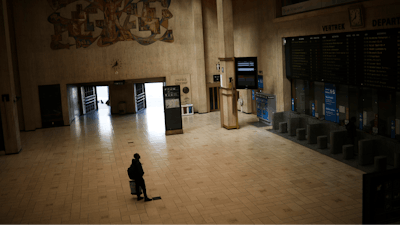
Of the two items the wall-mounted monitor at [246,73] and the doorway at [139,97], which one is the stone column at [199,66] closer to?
the doorway at [139,97]

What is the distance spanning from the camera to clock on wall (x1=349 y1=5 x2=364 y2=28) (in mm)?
10977

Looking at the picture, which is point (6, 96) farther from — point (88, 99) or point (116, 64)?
point (88, 99)

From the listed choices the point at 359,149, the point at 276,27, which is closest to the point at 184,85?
the point at 276,27

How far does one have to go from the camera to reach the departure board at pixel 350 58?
33.5 ft

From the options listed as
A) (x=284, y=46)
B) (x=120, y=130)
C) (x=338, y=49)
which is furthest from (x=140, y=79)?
(x=338, y=49)

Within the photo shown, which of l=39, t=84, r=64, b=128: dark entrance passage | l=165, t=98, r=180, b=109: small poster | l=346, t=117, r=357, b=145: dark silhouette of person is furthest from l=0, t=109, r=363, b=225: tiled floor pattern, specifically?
l=39, t=84, r=64, b=128: dark entrance passage

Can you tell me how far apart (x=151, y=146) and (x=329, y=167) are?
7.29 meters

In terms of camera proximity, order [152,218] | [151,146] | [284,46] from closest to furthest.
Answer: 1. [152,218]
2. [151,146]
3. [284,46]

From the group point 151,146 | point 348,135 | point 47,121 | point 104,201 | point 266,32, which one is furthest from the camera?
point 47,121

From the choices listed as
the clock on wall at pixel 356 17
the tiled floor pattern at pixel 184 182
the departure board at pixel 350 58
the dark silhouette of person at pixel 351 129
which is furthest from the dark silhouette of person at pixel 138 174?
the clock on wall at pixel 356 17

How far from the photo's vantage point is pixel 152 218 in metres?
8.44

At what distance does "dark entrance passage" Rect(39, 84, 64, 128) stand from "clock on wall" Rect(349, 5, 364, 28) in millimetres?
15997

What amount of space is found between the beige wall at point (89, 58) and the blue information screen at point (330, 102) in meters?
9.68

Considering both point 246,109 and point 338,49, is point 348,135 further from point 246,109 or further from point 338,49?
point 246,109
